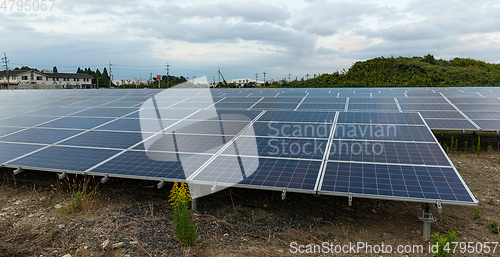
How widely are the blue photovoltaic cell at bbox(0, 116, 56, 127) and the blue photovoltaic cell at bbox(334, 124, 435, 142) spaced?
53.4 ft

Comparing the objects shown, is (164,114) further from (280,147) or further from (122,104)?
(280,147)

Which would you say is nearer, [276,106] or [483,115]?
[483,115]

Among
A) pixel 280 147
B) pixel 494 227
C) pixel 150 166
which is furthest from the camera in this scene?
pixel 280 147

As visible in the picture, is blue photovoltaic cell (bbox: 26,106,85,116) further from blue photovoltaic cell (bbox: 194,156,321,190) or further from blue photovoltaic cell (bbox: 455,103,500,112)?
blue photovoltaic cell (bbox: 455,103,500,112)

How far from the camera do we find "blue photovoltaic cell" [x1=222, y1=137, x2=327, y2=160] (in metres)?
10.8

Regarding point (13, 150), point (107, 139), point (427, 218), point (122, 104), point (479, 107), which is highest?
point (122, 104)

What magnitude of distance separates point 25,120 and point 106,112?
14.5ft

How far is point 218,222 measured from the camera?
974 cm

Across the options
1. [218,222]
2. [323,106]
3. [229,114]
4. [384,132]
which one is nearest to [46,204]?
[218,222]

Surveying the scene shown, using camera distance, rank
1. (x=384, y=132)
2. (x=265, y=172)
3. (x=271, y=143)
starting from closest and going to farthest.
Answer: (x=265, y=172)
(x=271, y=143)
(x=384, y=132)

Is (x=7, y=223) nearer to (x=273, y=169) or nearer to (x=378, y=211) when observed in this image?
(x=273, y=169)

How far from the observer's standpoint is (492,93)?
22.9m

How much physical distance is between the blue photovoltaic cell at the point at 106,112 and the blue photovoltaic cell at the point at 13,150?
5.13 meters

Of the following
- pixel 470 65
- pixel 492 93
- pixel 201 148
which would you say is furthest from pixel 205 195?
pixel 470 65
